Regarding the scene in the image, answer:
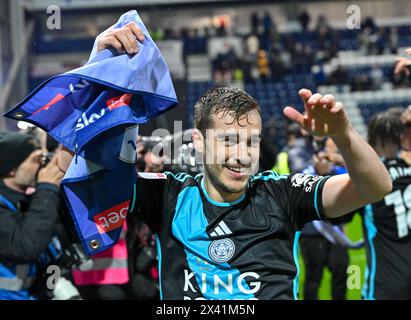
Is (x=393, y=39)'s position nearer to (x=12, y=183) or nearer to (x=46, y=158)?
(x=46, y=158)

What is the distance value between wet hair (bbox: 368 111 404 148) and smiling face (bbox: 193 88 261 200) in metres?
2.18

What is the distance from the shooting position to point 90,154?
259cm

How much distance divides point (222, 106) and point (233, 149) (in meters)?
0.18

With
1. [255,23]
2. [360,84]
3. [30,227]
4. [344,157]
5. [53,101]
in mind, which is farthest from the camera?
[255,23]

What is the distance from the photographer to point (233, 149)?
8.25ft

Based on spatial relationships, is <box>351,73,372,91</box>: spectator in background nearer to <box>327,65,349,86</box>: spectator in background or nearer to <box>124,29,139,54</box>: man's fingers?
<box>327,65,349,86</box>: spectator in background

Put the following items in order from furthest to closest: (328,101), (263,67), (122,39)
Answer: (263,67), (122,39), (328,101)

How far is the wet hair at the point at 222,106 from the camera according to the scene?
2.58 m

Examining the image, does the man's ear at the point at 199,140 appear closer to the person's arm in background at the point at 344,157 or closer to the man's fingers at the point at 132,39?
the man's fingers at the point at 132,39

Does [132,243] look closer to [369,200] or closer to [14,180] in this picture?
[14,180]

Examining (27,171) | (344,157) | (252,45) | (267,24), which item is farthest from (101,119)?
(267,24)

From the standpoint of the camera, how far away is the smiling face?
8.26 ft

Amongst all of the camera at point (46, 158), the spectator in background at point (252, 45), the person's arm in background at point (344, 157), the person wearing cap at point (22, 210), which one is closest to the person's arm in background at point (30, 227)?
the person wearing cap at point (22, 210)

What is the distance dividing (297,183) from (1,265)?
1.83 metres
